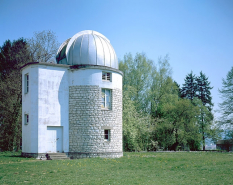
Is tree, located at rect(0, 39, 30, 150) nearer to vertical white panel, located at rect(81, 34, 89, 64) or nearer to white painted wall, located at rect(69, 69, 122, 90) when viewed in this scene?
white painted wall, located at rect(69, 69, 122, 90)

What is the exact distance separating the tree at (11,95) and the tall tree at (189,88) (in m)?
31.4

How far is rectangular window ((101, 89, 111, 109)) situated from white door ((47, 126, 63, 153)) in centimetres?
387

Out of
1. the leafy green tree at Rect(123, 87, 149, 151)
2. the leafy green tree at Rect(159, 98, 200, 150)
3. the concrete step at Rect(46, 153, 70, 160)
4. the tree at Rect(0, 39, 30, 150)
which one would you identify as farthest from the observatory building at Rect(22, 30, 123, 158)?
the leafy green tree at Rect(159, 98, 200, 150)

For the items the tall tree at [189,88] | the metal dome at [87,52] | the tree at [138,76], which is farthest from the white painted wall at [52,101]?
the tall tree at [189,88]

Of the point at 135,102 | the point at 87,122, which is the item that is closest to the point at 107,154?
the point at 87,122

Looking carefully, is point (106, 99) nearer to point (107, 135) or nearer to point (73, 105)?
point (73, 105)

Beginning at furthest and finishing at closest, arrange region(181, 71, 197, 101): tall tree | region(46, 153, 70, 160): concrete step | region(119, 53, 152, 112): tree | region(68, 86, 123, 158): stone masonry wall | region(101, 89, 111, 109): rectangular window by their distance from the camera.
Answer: region(181, 71, 197, 101): tall tree, region(119, 53, 152, 112): tree, region(101, 89, 111, 109): rectangular window, region(68, 86, 123, 158): stone masonry wall, region(46, 153, 70, 160): concrete step

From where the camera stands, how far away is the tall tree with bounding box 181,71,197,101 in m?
51.8

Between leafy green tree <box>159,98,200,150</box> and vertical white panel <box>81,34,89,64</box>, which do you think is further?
leafy green tree <box>159,98,200,150</box>

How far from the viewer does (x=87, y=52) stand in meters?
22.3

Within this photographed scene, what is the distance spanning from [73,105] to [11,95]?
11943mm

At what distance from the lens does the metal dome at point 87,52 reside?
22234mm

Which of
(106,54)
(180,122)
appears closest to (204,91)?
(180,122)

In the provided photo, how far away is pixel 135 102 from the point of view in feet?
128
